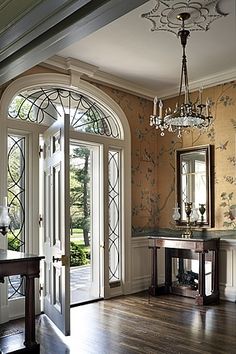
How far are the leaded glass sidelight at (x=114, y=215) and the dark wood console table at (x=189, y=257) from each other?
51cm

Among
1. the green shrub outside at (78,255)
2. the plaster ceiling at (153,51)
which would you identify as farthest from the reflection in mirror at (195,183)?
the green shrub outside at (78,255)

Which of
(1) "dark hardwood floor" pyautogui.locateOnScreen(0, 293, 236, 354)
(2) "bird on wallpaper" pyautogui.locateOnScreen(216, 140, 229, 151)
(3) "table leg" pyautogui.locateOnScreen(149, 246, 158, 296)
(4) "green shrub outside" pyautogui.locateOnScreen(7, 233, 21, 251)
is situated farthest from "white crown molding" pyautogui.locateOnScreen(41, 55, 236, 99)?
(1) "dark hardwood floor" pyautogui.locateOnScreen(0, 293, 236, 354)

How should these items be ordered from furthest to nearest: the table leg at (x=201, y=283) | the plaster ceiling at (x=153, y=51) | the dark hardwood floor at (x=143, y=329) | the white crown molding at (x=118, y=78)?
1. the table leg at (x=201, y=283)
2. the white crown molding at (x=118, y=78)
3. the plaster ceiling at (x=153, y=51)
4. the dark hardwood floor at (x=143, y=329)

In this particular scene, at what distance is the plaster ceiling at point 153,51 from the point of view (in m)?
4.00

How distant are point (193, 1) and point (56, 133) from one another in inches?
74.1

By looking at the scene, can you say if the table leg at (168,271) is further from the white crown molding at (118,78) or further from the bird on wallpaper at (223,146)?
the white crown molding at (118,78)

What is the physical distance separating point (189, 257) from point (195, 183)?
1.10 metres

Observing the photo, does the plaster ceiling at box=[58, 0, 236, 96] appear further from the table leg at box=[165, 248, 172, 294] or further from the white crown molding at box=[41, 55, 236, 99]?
the table leg at box=[165, 248, 172, 294]

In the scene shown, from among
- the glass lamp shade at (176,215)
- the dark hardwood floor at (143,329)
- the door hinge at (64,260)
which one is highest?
the glass lamp shade at (176,215)

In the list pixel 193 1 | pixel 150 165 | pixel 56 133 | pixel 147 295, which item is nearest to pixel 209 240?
pixel 147 295

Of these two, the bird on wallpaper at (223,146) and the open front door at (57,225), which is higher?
the bird on wallpaper at (223,146)

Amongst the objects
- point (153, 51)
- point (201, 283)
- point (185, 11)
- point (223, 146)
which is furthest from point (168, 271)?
point (185, 11)

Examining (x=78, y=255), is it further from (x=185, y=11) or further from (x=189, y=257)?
(x=185, y=11)

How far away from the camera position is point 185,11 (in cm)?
374
